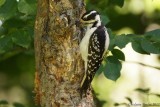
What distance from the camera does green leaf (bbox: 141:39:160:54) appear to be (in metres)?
4.70

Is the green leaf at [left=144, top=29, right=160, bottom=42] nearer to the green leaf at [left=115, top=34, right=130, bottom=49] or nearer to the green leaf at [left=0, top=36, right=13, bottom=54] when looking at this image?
the green leaf at [left=115, top=34, right=130, bottom=49]

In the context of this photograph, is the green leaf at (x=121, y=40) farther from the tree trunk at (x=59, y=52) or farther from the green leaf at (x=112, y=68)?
the tree trunk at (x=59, y=52)

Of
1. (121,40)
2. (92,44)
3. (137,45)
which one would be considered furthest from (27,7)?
(137,45)

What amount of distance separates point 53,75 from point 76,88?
0.77ft

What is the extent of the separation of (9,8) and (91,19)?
2.43ft

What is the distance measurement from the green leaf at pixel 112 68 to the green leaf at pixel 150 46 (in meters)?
0.29

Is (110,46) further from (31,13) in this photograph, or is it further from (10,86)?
(10,86)

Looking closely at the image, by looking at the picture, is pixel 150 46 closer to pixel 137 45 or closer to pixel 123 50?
pixel 137 45

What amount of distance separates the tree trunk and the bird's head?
62 millimetres

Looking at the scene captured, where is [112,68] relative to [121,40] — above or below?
below

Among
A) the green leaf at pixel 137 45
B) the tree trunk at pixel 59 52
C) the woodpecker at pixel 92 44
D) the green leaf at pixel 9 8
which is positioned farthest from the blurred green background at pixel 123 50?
the green leaf at pixel 137 45

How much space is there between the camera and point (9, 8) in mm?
4715

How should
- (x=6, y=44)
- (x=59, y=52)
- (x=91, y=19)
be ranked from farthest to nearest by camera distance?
1. (x=6, y=44)
2. (x=91, y=19)
3. (x=59, y=52)

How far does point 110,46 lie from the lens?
4746 millimetres
